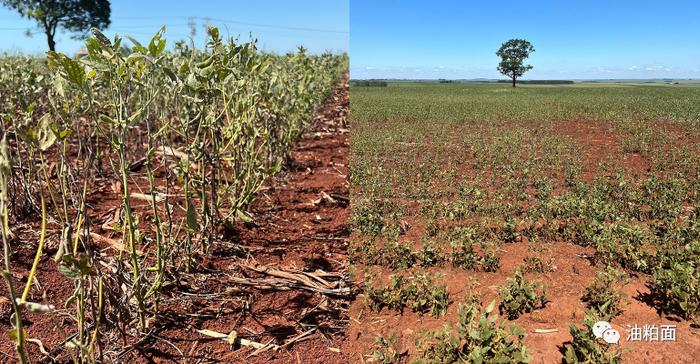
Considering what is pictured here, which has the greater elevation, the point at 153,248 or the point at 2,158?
the point at 2,158

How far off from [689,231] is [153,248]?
328 centimetres

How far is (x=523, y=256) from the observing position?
3.24 meters

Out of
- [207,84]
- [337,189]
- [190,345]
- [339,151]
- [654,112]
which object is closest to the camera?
[190,345]

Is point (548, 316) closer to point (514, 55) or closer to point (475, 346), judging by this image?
point (475, 346)

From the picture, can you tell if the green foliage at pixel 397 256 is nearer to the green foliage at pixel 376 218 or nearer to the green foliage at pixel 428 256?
the green foliage at pixel 428 256

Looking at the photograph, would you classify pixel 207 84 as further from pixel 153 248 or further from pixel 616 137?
pixel 616 137

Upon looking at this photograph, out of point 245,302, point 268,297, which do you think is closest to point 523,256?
point 268,297

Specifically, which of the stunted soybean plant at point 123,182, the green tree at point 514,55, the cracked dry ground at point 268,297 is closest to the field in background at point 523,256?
the cracked dry ground at point 268,297

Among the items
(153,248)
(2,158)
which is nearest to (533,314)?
(153,248)

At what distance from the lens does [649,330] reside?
2.25 meters

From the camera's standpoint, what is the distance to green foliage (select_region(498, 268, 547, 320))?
94.7 inches

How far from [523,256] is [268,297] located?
1.80 meters

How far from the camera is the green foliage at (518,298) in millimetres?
2404

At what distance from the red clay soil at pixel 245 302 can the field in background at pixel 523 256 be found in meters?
0.17
